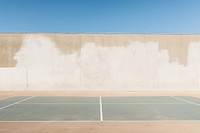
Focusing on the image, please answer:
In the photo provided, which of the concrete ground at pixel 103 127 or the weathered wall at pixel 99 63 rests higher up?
the weathered wall at pixel 99 63

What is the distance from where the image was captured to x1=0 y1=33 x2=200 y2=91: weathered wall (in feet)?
79.3

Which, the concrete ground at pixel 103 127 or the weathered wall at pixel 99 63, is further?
the weathered wall at pixel 99 63

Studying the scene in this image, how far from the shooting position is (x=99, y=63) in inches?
954

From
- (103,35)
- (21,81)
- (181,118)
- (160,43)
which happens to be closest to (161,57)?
(160,43)

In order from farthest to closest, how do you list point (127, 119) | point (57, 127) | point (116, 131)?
point (127, 119) < point (57, 127) < point (116, 131)

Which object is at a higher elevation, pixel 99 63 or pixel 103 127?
pixel 99 63

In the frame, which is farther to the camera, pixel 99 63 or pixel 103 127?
pixel 99 63

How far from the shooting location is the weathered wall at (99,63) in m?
24.2

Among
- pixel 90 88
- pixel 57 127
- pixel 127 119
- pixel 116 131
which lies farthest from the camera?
pixel 90 88

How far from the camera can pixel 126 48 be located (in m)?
24.4

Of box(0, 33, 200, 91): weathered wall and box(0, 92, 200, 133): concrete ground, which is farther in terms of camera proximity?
box(0, 33, 200, 91): weathered wall

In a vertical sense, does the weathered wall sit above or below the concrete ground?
above

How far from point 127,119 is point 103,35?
611 inches

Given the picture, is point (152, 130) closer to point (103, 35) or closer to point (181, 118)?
point (181, 118)
